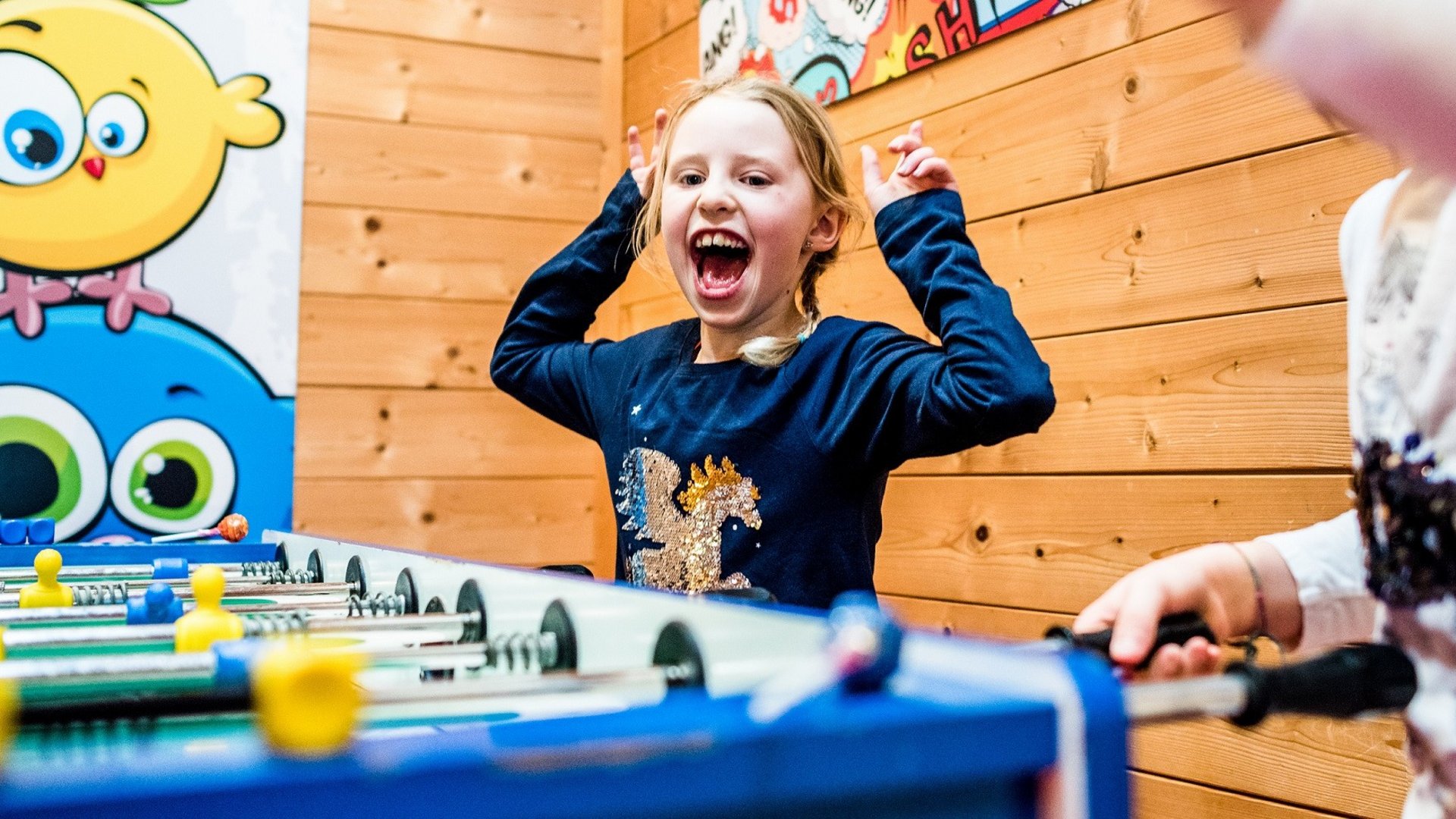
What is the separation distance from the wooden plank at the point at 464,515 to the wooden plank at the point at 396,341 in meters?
0.22

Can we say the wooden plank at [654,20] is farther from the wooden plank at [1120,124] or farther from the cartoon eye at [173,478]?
the cartoon eye at [173,478]

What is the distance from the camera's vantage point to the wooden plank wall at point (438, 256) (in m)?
2.67

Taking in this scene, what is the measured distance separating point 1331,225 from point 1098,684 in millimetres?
1094

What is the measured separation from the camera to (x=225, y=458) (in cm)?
258

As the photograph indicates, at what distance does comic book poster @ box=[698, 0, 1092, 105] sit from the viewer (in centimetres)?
185

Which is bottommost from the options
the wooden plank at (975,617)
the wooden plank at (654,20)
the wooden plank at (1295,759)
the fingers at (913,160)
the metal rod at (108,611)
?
the wooden plank at (1295,759)

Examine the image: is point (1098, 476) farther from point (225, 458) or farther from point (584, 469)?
point (225, 458)

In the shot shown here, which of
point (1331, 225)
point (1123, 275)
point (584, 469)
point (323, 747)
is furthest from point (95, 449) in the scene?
point (323, 747)

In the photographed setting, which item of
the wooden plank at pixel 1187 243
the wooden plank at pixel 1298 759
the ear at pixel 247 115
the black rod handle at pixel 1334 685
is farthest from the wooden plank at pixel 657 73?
the black rod handle at pixel 1334 685

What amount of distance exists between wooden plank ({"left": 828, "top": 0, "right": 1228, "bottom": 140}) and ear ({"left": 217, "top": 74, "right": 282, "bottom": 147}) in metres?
1.21

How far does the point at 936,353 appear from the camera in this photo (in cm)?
123

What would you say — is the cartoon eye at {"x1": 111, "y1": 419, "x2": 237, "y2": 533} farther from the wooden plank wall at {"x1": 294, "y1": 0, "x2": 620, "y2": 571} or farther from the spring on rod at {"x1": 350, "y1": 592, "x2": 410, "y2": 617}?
the spring on rod at {"x1": 350, "y1": 592, "x2": 410, "y2": 617}

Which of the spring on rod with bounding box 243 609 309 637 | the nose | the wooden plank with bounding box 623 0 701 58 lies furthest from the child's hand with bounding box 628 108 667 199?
the wooden plank with bounding box 623 0 701 58

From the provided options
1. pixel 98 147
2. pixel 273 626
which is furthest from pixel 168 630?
pixel 98 147
